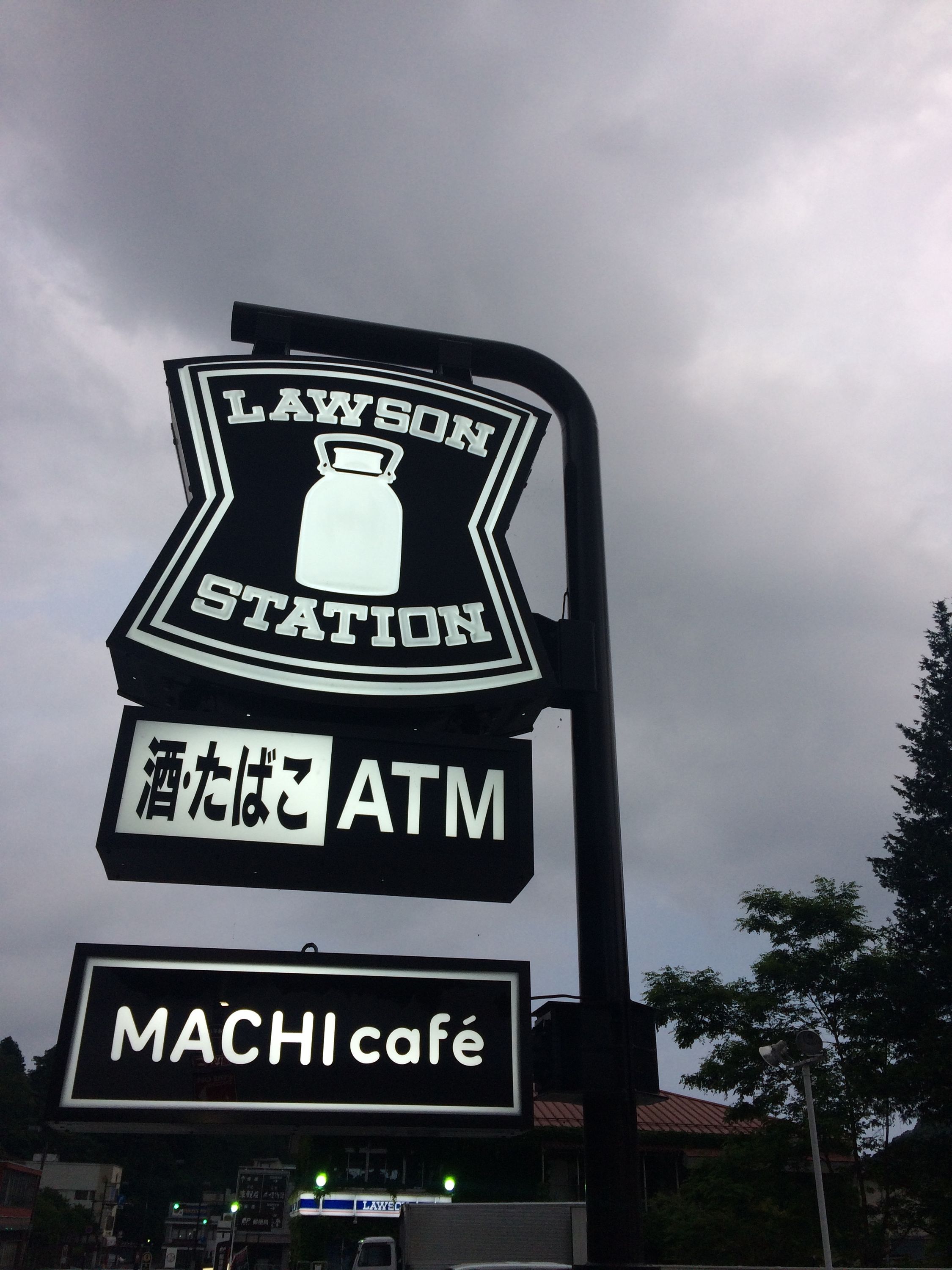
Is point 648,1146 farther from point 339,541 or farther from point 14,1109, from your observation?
point 14,1109

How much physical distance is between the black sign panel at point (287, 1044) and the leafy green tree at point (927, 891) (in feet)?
72.5

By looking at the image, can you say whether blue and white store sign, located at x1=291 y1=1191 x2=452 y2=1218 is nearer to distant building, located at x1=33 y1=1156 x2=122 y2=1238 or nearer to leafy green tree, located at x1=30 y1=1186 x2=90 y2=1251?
leafy green tree, located at x1=30 y1=1186 x2=90 y2=1251

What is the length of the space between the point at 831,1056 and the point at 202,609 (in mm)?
22618

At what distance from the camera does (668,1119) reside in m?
35.5

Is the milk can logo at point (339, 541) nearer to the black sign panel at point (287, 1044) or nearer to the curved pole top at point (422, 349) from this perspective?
the curved pole top at point (422, 349)

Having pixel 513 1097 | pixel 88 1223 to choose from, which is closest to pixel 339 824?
pixel 513 1097

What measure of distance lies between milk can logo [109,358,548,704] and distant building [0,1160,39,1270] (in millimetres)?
68784

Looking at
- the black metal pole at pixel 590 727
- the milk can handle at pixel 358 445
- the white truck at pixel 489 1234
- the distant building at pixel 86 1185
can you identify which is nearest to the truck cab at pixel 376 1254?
the white truck at pixel 489 1234

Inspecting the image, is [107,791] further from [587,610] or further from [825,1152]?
[825,1152]

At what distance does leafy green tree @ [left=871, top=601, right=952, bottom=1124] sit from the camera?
958 inches

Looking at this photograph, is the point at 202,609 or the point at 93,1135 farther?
the point at 202,609

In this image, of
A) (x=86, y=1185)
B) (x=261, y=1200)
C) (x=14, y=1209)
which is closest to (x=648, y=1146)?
(x=261, y=1200)

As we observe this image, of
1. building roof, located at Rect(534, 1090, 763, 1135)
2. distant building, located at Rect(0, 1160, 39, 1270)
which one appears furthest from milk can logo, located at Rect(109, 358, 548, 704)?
distant building, located at Rect(0, 1160, 39, 1270)

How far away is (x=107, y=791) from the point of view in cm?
466
